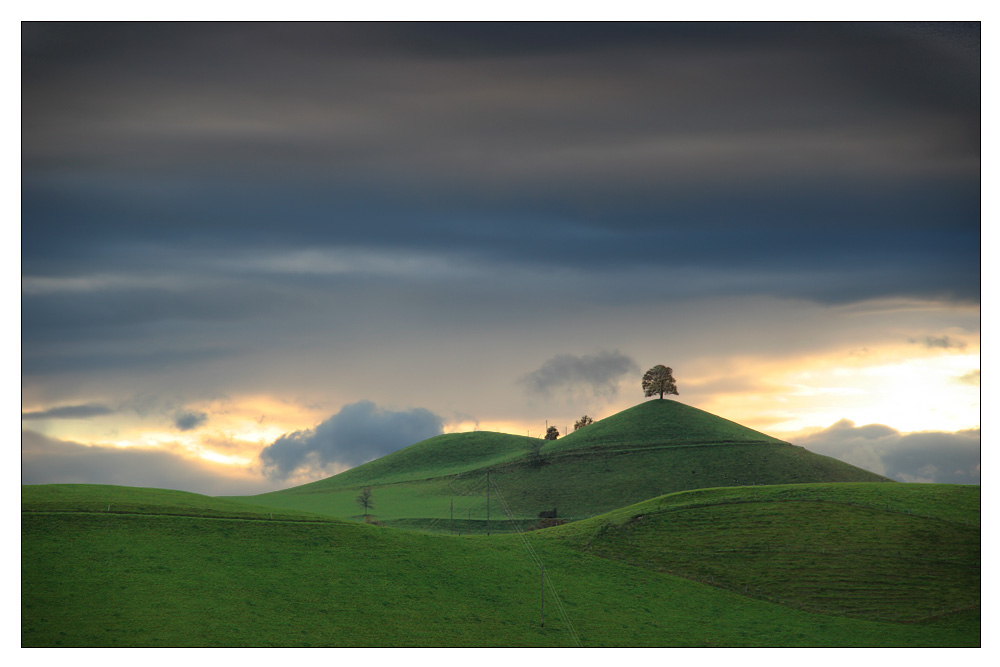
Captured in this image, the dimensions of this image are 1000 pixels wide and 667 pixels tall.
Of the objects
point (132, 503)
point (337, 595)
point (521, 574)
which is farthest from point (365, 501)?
point (337, 595)

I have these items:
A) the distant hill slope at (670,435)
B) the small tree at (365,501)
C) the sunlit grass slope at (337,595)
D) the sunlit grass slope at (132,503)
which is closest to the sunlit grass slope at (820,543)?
the sunlit grass slope at (337,595)

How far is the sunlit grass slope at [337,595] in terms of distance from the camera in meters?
65.0

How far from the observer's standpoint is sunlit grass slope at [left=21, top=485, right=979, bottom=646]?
213ft

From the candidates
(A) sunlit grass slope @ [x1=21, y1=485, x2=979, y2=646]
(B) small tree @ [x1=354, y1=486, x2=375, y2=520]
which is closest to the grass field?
(A) sunlit grass slope @ [x1=21, y1=485, x2=979, y2=646]

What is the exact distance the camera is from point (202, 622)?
2549 inches

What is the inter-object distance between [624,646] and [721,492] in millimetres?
48507

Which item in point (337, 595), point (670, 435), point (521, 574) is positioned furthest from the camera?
point (670, 435)

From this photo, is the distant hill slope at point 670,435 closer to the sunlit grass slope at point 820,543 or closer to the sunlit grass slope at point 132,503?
the sunlit grass slope at point 820,543

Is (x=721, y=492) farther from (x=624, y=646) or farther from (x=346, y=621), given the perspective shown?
(x=346, y=621)

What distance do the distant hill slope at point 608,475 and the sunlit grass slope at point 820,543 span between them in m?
47.8

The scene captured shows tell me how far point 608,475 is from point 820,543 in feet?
263

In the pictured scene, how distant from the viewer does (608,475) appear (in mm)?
173500

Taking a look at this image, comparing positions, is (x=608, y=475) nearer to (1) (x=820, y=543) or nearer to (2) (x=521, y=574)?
(1) (x=820, y=543)

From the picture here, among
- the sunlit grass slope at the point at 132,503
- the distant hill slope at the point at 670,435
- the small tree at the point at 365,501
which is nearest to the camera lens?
the sunlit grass slope at the point at 132,503
